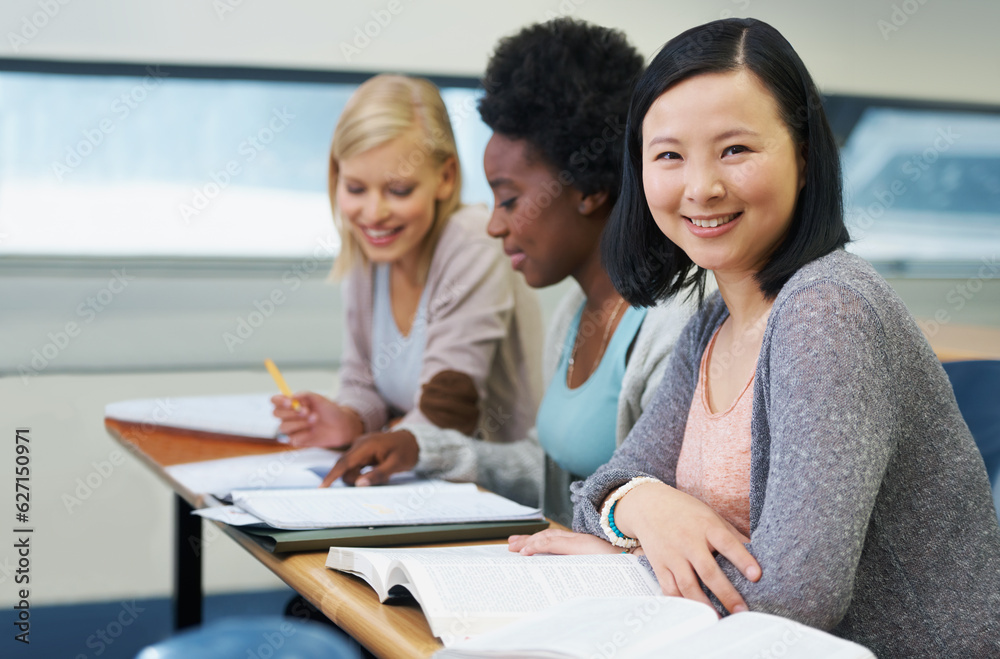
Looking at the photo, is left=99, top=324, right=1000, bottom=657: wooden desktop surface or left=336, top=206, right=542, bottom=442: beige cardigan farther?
left=336, top=206, right=542, bottom=442: beige cardigan

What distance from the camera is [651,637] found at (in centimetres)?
64

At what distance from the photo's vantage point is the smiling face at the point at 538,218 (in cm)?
151

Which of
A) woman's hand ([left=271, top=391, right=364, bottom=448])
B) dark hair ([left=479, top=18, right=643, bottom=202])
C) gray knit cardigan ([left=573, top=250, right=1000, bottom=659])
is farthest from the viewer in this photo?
woman's hand ([left=271, top=391, right=364, bottom=448])

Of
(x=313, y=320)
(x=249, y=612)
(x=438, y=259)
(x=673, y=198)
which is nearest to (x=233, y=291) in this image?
(x=313, y=320)

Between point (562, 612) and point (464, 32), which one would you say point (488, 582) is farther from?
point (464, 32)

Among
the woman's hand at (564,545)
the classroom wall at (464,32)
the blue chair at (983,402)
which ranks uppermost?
the classroom wall at (464,32)

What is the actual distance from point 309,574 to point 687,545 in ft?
1.34

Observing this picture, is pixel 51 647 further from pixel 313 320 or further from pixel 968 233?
pixel 968 233

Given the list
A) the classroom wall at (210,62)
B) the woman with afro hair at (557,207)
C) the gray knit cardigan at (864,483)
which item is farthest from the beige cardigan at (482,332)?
the classroom wall at (210,62)

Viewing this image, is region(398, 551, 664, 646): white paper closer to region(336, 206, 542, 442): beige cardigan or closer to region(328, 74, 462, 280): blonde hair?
region(336, 206, 542, 442): beige cardigan

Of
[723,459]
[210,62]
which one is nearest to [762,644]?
[723,459]

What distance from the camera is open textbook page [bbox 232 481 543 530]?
1121mm

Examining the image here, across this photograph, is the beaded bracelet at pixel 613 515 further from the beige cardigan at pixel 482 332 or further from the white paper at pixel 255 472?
the beige cardigan at pixel 482 332

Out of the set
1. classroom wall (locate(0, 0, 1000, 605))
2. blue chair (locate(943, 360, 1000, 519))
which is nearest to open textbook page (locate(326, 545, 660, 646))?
blue chair (locate(943, 360, 1000, 519))
